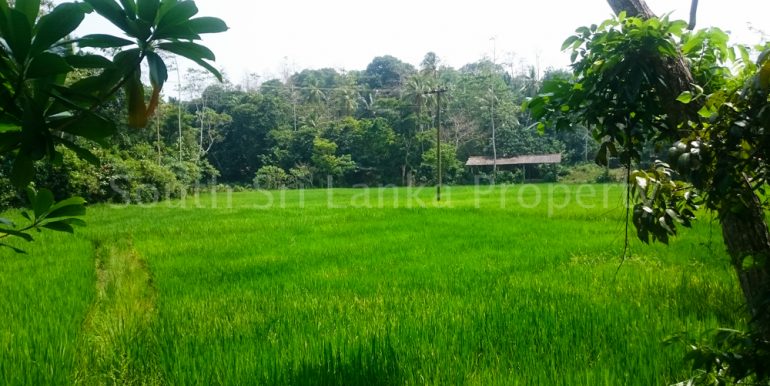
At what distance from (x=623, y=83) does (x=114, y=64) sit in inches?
51.2

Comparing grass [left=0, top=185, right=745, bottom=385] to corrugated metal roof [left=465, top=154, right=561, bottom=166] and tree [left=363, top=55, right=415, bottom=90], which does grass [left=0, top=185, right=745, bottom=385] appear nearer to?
corrugated metal roof [left=465, top=154, right=561, bottom=166]

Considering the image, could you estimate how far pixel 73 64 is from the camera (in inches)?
27.0

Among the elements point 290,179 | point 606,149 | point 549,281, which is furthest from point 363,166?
point 606,149

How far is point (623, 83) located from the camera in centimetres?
136

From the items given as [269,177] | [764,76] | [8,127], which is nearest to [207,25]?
[8,127]

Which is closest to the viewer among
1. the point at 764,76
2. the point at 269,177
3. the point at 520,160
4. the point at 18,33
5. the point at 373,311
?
the point at 18,33

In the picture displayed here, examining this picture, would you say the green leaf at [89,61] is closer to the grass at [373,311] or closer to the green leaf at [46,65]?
the green leaf at [46,65]

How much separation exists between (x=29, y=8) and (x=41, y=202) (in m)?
0.42

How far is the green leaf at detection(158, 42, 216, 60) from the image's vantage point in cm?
71

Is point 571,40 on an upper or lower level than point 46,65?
upper

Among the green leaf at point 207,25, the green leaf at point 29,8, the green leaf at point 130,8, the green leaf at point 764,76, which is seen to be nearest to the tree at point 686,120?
the green leaf at point 764,76

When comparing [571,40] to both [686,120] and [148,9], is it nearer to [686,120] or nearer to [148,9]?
[686,120]

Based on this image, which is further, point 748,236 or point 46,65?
point 748,236

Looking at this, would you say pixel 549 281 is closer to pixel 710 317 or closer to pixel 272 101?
pixel 710 317
